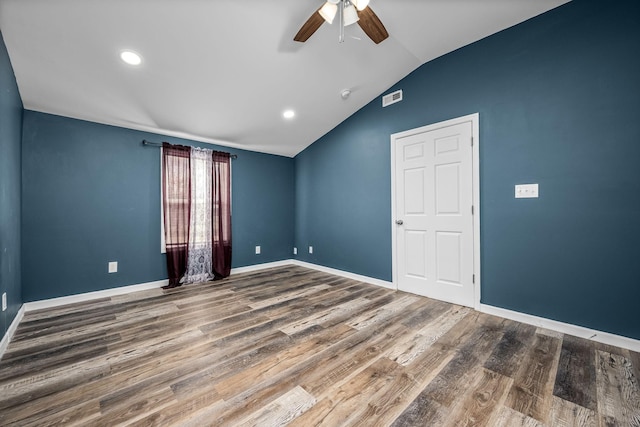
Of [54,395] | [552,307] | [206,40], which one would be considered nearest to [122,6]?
[206,40]

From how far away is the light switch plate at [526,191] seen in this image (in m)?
2.40

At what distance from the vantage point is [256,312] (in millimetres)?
2691

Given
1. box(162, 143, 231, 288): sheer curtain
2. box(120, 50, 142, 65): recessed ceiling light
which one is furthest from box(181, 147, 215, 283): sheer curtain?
box(120, 50, 142, 65): recessed ceiling light

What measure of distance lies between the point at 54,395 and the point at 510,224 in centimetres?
370

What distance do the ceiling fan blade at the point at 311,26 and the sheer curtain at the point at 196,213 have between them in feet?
8.07

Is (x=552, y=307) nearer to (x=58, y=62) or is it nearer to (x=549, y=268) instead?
(x=549, y=268)

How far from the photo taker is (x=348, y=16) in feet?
6.45

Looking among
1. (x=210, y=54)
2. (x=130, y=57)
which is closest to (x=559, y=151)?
(x=210, y=54)

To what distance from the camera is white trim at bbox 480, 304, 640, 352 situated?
1.98 metres

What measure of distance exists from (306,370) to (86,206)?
3255 millimetres

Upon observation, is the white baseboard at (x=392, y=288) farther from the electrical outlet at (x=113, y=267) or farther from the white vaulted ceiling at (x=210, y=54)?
the white vaulted ceiling at (x=210, y=54)

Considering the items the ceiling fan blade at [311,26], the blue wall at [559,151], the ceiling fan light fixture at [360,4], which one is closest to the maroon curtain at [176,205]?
the ceiling fan blade at [311,26]

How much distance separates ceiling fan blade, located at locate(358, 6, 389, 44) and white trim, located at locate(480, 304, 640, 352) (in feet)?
9.12

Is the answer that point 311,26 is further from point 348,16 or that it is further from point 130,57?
point 130,57
